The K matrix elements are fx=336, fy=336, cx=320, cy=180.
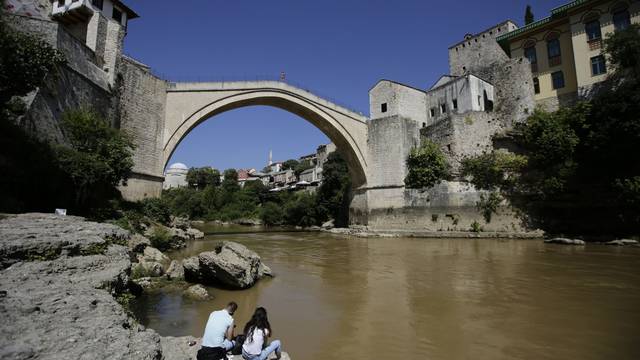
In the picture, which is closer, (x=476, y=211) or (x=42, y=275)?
(x=42, y=275)

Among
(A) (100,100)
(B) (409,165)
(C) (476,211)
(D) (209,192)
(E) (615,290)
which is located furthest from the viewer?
(D) (209,192)

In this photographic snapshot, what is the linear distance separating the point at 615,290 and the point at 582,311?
2.25 meters

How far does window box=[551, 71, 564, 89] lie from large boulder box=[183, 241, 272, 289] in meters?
23.2

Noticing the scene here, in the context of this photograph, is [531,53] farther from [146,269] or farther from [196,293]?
[146,269]

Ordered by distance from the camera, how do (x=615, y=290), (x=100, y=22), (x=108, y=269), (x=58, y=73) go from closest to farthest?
(x=108, y=269) → (x=615, y=290) → (x=58, y=73) → (x=100, y=22)

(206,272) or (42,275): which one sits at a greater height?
(42,275)

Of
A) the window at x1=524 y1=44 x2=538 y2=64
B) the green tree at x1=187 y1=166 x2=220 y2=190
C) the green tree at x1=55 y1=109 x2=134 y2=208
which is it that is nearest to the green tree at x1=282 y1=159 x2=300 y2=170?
the green tree at x1=187 y1=166 x2=220 y2=190

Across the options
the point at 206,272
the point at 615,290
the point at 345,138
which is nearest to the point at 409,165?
the point at 345,138

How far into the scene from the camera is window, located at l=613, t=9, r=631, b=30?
61.4 feet

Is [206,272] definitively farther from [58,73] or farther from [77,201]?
[58,73]

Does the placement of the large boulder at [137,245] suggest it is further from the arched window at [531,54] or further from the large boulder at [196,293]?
the arched window at [531,54]

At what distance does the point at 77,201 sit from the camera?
10953mm

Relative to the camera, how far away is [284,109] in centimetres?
2492

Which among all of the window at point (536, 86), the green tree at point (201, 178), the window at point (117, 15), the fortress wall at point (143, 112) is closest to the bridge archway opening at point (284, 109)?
the fortress wall at point (143, 112)
